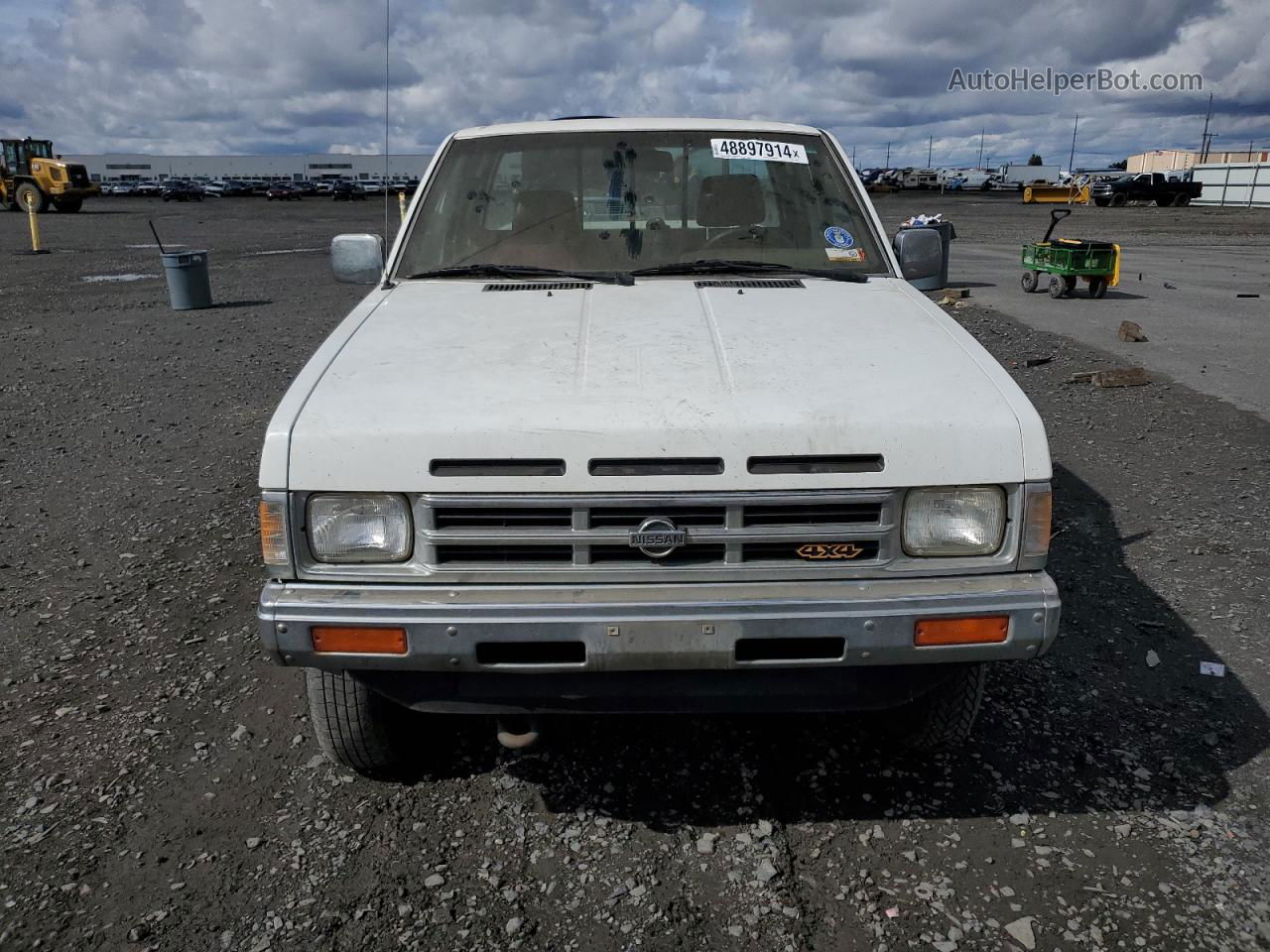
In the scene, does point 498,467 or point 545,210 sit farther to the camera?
point 545,210

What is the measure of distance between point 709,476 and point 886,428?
479 mm

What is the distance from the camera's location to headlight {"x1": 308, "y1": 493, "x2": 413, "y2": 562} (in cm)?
264

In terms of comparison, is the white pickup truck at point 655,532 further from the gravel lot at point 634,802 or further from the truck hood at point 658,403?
the gravel lot at point 634,802

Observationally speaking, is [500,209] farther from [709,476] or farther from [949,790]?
[949,790]

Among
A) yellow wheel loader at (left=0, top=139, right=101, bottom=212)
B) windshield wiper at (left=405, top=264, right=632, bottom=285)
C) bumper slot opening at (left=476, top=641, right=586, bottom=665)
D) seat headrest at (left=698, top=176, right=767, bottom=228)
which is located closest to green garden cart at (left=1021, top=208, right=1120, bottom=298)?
seat headrest at (left=698, top=176, right=767, bottom=228)

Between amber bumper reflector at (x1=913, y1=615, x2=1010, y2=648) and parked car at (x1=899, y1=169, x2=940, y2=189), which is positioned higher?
parked car at (x1=899, y1=169, x2=940, y2=189)

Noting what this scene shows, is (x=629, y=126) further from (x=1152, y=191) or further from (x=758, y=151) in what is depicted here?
(x=1152, y=191)

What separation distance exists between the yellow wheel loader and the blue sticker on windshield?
145 ft

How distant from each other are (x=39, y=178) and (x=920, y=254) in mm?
45710

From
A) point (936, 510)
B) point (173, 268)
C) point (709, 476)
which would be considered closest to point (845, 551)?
point (936, 510)

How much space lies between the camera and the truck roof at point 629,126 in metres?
4.40

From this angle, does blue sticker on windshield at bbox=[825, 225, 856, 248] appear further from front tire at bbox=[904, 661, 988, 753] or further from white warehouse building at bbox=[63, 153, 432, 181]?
white warehouse building at bbox=[63, 153, 432, 181]

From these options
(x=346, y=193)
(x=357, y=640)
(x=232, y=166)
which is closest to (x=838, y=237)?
(x=357, y=640)

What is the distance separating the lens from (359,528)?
266cm
